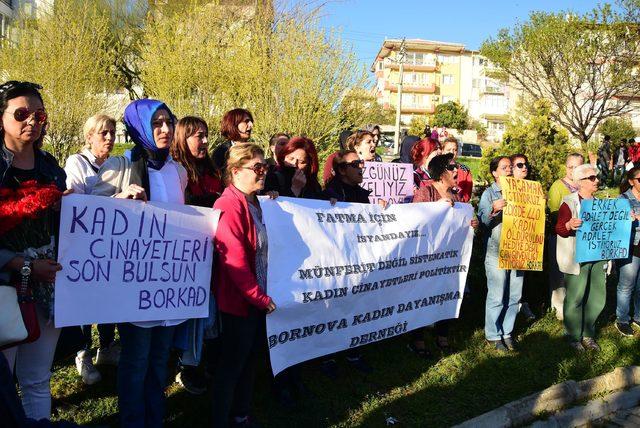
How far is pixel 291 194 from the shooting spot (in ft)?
15.1

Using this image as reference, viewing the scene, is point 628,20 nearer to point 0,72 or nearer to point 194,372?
point 0,72

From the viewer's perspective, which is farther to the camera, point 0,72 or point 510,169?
point 0,72

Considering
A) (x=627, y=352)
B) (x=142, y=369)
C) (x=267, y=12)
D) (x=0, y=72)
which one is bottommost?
(x=627, y=352)

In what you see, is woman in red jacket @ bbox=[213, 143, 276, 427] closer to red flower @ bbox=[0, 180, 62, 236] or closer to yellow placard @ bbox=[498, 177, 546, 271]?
red flower @ bbox=[0, 180, 62, 236]

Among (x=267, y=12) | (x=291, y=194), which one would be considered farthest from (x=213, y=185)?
(x=267, y=12)

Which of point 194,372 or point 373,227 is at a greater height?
point 373,227

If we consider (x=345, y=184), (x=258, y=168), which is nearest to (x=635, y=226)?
(x=345, y=184)

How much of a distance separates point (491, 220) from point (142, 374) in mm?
3629

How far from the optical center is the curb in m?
4.14

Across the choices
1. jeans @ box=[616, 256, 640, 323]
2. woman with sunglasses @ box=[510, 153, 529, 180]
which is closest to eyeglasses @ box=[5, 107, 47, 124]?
woman with sunglasses @ box=[510, 153, 529, 180]

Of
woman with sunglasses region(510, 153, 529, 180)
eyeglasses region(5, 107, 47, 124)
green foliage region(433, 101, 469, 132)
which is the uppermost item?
green foliage region(433, 101, 469, 132)

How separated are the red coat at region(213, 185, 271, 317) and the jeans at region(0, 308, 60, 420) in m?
0.98

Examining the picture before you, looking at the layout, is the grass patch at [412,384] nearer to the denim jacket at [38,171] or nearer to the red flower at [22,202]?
the denim jacket at [38,171]

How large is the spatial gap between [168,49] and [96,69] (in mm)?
2660
